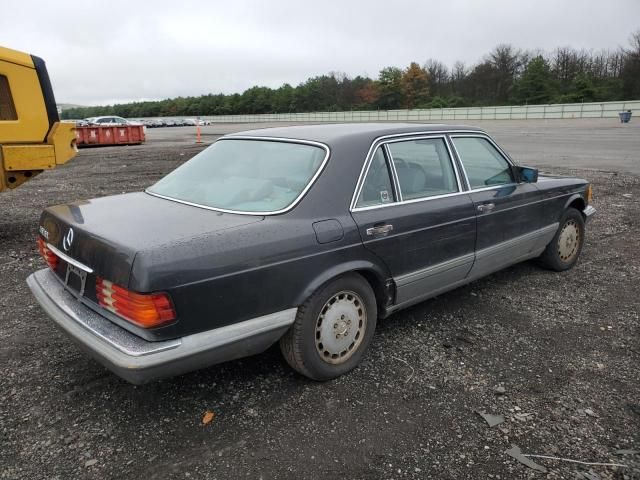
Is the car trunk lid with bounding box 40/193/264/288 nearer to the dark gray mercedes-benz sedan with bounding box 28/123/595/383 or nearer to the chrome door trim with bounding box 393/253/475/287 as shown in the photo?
the dark gray mercedes-benz sedan with bounding box 28/123/595/383

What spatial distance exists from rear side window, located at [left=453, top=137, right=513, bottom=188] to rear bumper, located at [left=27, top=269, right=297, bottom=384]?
2125 mm

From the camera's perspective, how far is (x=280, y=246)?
2.76m

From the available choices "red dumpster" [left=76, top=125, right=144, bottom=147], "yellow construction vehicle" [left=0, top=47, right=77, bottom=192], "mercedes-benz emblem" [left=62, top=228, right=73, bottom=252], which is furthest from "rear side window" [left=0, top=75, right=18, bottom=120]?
"red dumpster" [left=76, top=125, right=144, bottom=147]

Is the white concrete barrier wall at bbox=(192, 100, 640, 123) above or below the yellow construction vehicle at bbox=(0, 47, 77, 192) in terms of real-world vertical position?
above

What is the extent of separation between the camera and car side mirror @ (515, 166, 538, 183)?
176 inches

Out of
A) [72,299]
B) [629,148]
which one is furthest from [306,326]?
[629,148]

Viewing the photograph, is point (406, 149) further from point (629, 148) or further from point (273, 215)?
point (629, 148)

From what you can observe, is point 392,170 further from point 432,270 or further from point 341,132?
point 432,270

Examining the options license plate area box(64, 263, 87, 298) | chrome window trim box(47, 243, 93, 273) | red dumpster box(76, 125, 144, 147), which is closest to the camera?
chrome window trim box(47, 243, 93, 273)

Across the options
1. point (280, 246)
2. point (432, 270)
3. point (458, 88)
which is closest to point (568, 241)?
point (432, 270)

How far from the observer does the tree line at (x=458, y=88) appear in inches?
2352

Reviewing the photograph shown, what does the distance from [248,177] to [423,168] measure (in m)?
1.35

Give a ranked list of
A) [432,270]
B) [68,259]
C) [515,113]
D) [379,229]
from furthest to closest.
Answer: [515,113] < [432,270] < [379,229] < [68,259]

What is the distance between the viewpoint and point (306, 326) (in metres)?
2.95
